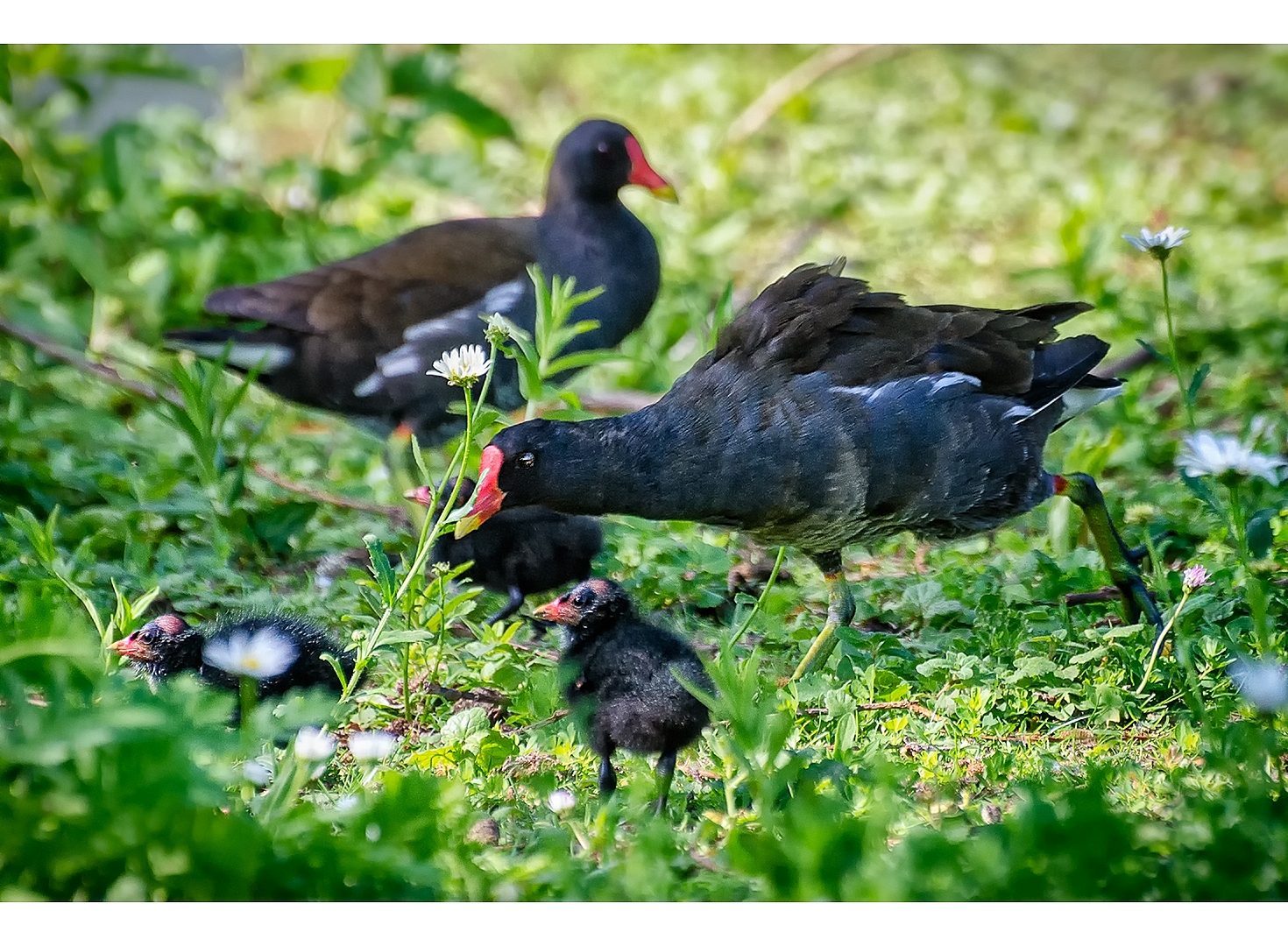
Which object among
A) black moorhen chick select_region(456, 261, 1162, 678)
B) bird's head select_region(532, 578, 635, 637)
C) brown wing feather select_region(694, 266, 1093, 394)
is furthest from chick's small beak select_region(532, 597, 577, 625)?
brown wing feather select_region(694, 266, 1093, 394)

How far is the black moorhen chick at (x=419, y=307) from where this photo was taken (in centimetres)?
463

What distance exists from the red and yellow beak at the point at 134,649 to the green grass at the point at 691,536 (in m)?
0.06

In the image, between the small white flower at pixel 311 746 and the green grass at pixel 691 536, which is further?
the small white flower at pixel 311 746

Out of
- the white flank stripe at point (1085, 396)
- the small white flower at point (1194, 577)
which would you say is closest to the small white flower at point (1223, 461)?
the small white flower at point (1194, 577)

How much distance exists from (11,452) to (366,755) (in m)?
2.32

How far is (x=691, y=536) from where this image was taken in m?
4.31

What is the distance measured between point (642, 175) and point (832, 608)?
6.51 feet

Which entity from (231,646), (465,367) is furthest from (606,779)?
(465,367)

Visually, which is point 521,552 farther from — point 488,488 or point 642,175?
point 642,175

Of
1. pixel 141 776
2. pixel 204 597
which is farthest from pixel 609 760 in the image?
pixel 204 597

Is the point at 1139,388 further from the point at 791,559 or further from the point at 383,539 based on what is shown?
the point at 383,539

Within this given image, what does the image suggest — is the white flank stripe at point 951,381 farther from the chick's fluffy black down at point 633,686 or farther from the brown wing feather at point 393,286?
the brown wing feather at point 393,286

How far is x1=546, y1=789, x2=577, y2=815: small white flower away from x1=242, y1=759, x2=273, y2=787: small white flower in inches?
22.0

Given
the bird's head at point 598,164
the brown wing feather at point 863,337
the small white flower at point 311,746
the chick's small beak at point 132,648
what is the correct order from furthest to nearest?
the bird's head at point 598,164 < the brown wing feather at point 863,337 < the chick's small beak at point 132,648 < the small white flower at point 311,746
